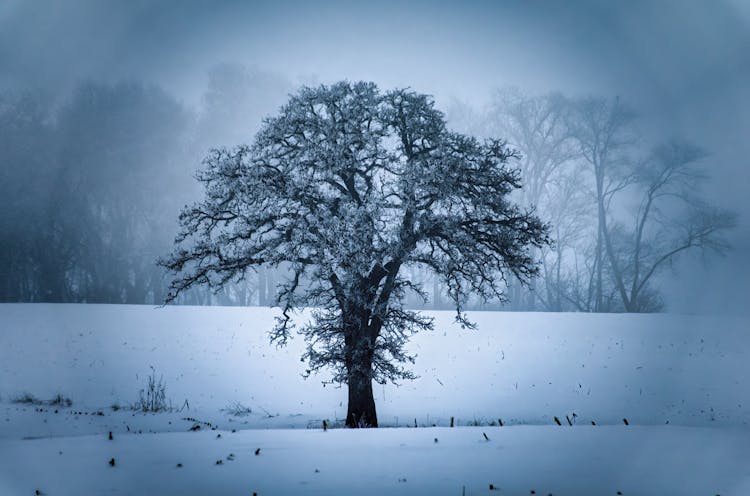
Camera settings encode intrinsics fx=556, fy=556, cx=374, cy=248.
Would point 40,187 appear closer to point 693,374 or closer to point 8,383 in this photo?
point 8,383

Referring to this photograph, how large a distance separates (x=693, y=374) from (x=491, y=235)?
12132 mm

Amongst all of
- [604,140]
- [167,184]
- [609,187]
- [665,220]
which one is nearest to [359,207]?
[167,184]

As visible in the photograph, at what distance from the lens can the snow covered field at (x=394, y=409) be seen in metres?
6.59

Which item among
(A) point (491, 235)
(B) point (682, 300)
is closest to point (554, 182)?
(B) point (682, 300)

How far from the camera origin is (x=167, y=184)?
1245 inches

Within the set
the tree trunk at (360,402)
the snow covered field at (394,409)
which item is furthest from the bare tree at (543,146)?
the tree trunk at (360,402)

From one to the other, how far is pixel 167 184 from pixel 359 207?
22.7m

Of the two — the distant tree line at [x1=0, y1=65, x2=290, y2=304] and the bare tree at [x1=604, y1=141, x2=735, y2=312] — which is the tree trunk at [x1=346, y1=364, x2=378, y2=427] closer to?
the distant tree line at [x1=0, y1=65, x2=290, y2=304]

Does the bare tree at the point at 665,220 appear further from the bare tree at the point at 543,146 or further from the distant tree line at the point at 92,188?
the distant tree line at the point at 92,188

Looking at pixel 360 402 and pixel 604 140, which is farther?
pixel 604 140

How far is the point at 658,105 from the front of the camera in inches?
688

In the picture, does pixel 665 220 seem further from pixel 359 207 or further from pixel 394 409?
pixel 359 207

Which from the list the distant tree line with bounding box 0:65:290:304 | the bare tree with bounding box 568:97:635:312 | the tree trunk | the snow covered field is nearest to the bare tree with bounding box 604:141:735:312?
the bare tree with bounding box 568:97:635:312

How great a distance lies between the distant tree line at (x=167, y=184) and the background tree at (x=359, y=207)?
1746 centimetres
